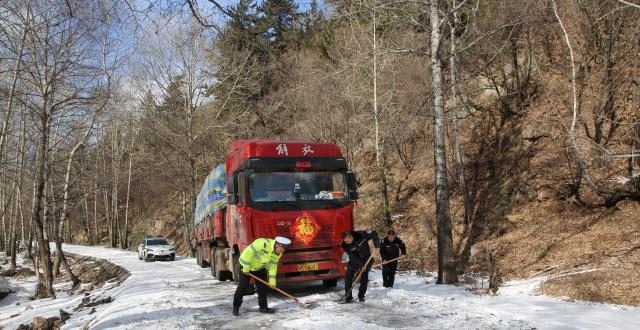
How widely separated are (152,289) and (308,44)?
2305cm

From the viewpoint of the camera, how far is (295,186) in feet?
34.6

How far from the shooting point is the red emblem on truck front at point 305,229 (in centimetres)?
1013

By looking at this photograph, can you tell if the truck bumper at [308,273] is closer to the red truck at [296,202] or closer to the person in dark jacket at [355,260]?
the red truck at [296,202]

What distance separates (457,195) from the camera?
19.8 metres

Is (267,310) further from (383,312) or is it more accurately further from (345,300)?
(383,312)

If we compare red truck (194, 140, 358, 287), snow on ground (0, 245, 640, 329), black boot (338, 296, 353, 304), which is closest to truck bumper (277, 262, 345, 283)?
red truck (194, 140, 358, 287)

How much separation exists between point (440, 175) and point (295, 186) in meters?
3.35

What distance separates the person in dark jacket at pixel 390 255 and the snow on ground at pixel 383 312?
287 millimetres

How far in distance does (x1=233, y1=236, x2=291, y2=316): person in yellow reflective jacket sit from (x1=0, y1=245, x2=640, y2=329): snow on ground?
30cm

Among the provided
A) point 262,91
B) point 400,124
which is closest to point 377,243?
point 400,124

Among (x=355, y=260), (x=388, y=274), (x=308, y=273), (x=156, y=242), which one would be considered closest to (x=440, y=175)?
(x=388, y=274)

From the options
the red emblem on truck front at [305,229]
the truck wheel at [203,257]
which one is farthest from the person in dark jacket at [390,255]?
the truck wheel at [203,257]

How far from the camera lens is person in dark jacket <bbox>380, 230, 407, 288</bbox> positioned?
36.4 feet

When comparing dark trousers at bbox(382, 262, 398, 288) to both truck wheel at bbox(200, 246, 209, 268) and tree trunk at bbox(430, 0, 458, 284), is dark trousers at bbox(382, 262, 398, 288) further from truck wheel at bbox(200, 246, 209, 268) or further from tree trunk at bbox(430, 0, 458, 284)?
truck wheel at bbox(200, 246, 209, 268)
